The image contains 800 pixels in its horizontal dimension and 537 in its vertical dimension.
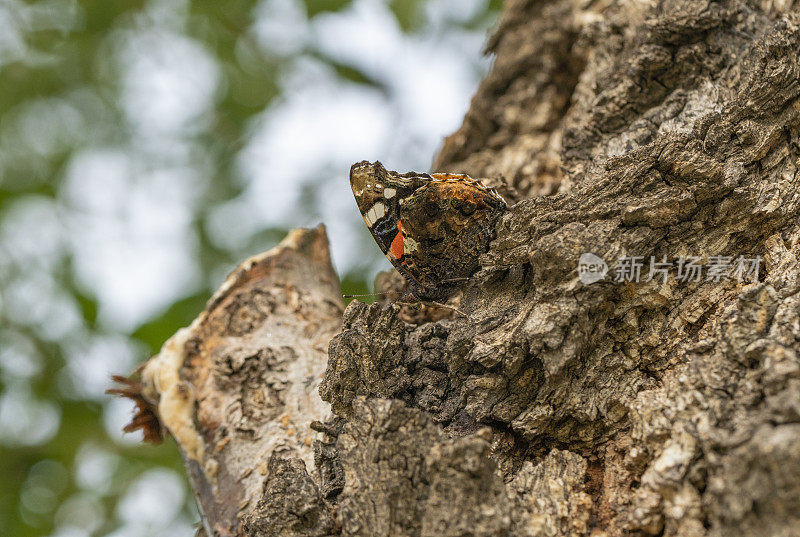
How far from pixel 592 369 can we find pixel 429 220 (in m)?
0.91

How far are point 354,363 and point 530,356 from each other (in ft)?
1.75

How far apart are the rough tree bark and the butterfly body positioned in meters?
0.18

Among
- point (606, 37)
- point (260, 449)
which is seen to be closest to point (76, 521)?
point (260, 449)

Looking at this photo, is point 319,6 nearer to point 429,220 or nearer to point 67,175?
point 67,175

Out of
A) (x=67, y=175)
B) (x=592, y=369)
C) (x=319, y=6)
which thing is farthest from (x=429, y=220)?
(x=67, y=175)

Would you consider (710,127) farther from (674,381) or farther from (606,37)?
(606,37)

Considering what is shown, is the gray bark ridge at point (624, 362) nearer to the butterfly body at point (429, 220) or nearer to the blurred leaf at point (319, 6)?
the butterfly body at point (429, 220)

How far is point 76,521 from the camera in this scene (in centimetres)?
543

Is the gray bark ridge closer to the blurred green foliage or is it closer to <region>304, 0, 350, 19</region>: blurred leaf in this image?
the blurred green foliage

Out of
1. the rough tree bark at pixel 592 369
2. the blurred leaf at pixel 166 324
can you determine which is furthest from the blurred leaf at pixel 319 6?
the rough tree bark at pixel 592 369

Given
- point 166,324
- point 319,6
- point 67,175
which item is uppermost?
point 319,6

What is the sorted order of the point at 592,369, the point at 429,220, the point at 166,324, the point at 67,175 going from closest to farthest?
the point at 592,369, the point at 429,220, the point at 166,324, the point at 67,175

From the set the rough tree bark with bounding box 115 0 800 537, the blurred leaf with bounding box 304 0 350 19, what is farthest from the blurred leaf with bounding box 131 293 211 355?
the blurred leaf with bounding box 304 0 350 19

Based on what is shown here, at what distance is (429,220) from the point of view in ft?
8.00
